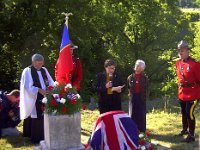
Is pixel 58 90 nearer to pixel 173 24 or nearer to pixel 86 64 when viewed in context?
pixel 86 64

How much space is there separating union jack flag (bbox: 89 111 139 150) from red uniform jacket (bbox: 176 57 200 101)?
1.78m

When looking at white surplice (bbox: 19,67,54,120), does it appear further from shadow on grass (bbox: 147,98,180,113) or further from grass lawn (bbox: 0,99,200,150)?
shadow on grass (bbox: 147,98,180,113)

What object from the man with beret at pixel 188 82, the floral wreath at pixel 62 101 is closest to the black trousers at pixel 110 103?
the floral wreath at pixel 62 101

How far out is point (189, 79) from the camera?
23.7ft

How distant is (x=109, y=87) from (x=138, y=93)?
0.62m

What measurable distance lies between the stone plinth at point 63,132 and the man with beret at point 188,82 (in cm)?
225

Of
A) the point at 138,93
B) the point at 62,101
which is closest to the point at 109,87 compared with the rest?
the point at 138,93

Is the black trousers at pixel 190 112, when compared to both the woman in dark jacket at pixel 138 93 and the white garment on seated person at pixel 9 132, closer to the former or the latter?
the woman in dark jacket at pixel 138 93

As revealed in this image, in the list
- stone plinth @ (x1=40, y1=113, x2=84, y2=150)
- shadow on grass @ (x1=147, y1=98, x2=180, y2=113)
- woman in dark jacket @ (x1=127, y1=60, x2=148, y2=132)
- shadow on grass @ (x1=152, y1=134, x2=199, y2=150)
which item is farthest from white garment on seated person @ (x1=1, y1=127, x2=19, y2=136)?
shadow on grass @ (x1=147, y1=98, x2=180, y2=113)

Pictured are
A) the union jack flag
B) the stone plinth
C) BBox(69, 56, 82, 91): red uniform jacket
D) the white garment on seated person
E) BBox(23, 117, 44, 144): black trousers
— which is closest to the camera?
the union jack flag

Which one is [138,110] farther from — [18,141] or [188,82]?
[18,141]

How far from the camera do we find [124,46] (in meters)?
27.1

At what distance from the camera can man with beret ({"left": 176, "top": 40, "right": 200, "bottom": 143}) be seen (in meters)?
7.13

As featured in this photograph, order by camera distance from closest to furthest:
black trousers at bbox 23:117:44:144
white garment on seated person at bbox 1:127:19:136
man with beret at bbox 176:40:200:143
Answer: man with beret at bbox 176:40:200:143
black trousers at bbox 23:117:44:144
white garment on seated person at bbox 1:127:19:136
